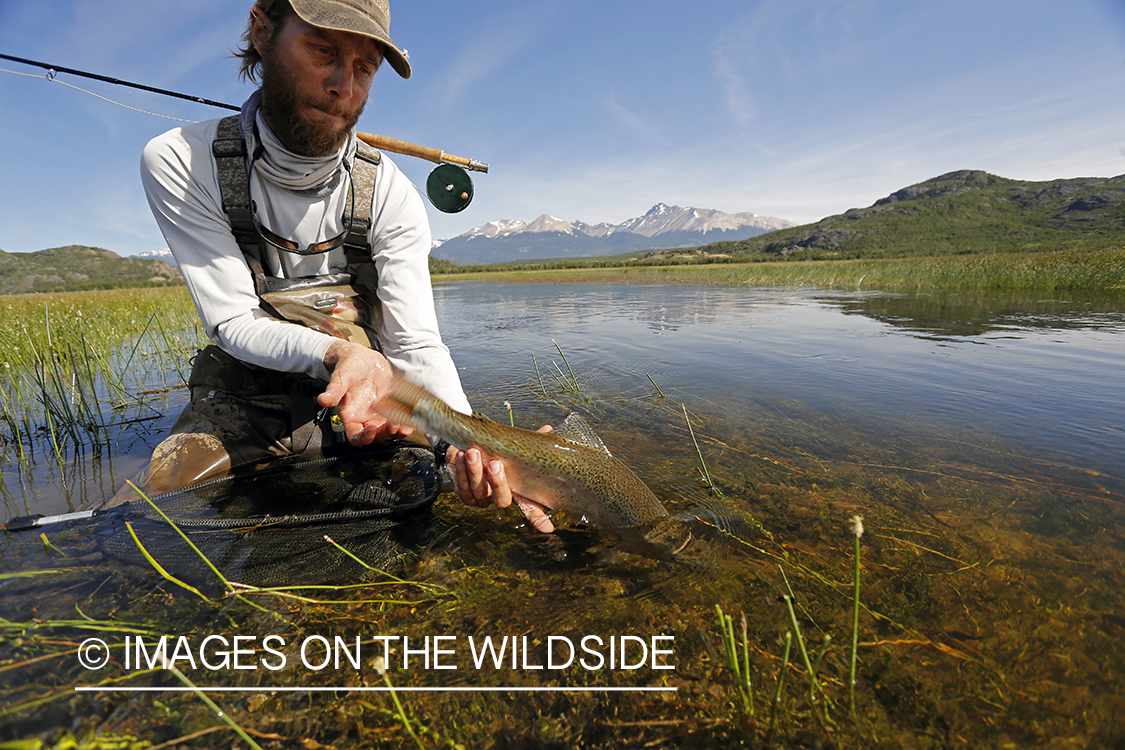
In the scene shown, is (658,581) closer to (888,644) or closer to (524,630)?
(524,630)

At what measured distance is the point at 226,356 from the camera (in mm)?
3959

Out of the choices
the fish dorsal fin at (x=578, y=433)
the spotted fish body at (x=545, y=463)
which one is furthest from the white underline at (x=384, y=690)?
the fish dorsal fin at (x=578, y=433)

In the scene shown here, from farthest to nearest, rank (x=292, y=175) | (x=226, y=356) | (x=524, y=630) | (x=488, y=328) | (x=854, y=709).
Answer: (x=488, y=328)
(x=226, y=356)
(x=292, y=175)
(x=524, y=630)
(x=854, y=709)

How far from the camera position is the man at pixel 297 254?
3.15m

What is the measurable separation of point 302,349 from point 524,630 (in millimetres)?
2324

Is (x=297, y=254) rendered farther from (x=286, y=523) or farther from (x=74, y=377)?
(x=74, y=377)

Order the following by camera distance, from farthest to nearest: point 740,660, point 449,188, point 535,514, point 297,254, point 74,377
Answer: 1. point 449,188
2. point 74,377
3. point 297,254
4. point 535,514
5. point 740,660

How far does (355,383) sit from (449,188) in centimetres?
384

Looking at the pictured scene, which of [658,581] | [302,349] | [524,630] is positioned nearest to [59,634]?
[302,349]

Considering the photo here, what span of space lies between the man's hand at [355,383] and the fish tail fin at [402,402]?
5 cm

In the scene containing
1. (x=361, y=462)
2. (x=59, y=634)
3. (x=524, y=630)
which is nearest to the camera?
(x=59, y=634)

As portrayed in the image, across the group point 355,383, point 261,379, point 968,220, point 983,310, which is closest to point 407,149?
point 261,379

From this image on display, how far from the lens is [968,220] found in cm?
14462

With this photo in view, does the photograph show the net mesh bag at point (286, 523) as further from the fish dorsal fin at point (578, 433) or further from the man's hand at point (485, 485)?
the fish dorsal fin at point (578, 433)
